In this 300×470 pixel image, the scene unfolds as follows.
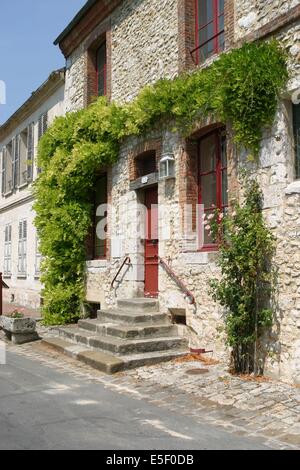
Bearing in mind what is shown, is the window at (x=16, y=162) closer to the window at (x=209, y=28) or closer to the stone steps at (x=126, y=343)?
the stone steps at (x=126, y=343)

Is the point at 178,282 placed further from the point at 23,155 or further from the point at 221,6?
the point at 23,155

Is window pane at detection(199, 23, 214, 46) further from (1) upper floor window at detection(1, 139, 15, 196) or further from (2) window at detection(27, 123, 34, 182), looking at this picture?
(1) upper floor window at detection(1, 139, 15, 196)

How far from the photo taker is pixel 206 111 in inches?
304

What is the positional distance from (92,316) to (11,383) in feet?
16.8

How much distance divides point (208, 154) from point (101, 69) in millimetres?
5055

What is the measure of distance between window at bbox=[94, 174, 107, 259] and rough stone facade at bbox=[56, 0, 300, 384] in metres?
0.42

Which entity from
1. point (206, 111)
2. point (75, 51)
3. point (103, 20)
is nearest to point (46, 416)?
point (206, 111)

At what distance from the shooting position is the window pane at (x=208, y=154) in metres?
8.03

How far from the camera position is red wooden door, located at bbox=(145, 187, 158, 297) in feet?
30.4

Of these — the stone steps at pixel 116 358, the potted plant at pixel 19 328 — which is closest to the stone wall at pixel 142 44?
the stone steps at pixel 116 358

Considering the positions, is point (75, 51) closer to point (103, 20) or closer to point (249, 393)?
point (103, 20)

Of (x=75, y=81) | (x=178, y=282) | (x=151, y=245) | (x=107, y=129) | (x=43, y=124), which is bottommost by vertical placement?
(x=178, y=282)

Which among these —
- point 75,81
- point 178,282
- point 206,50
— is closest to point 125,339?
point 178,282

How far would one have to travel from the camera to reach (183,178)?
8.28 meters
